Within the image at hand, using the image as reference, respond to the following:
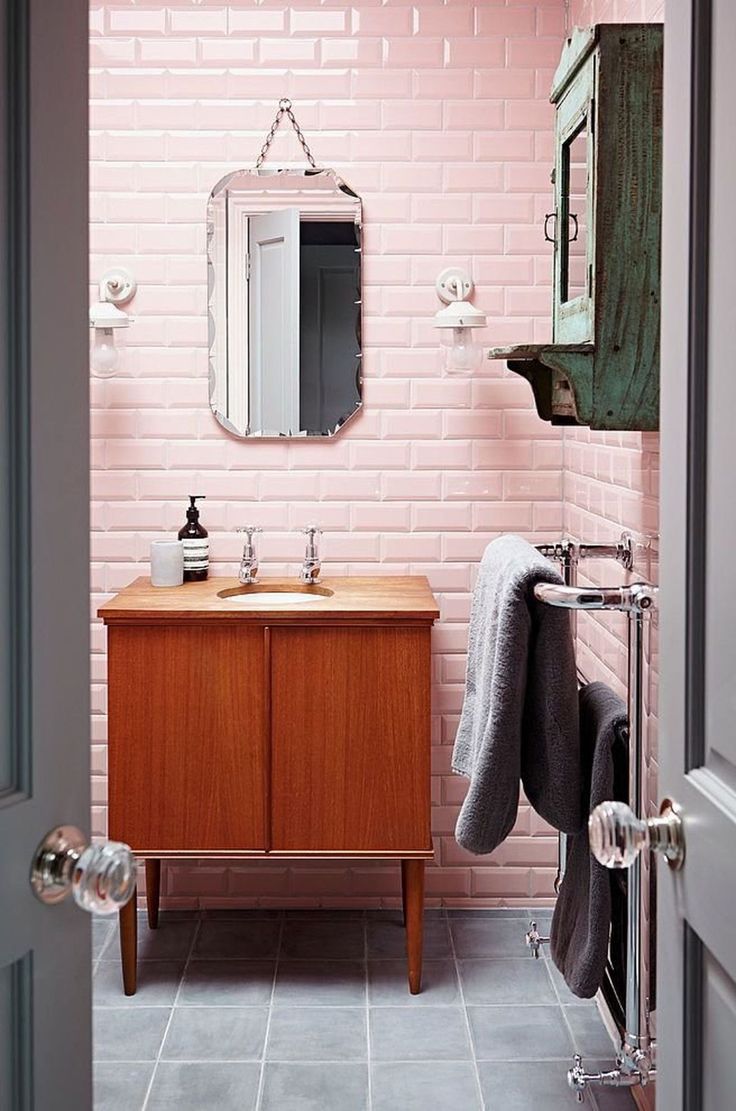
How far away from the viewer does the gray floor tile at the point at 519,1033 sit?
9.75ft

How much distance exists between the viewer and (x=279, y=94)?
147 inches

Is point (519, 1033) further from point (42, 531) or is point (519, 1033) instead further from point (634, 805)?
point (42, 531)

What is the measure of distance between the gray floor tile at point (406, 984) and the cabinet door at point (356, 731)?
357 mm

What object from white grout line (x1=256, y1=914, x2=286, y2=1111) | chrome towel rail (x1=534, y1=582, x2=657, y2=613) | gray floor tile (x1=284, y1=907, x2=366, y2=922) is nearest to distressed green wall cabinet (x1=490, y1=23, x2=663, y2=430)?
chrome towel rail (x1=534, y1=582, x2=657, y2=613)

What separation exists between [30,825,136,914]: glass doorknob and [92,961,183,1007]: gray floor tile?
217 cm

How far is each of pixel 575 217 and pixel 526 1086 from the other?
71.4 inches

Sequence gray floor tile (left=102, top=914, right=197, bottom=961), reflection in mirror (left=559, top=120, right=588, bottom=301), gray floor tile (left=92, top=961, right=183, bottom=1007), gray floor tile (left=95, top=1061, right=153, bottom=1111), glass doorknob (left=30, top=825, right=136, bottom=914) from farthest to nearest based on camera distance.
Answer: gray floor tile (left=102, top=914, right=197, bottom=961) → gray floor tile (left=92, top=961, right=183, bottom=1007) → gray floor tile (left=95, top=1061, right=153, bottom=1111) → reflection in mirror (left=559, top=120, right=588, bottom=301) → glass doorknob (left=30, top=825, right=136, bottom=914)

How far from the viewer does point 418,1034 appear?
10.1 feet

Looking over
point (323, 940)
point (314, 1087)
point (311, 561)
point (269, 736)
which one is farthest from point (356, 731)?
point (314, 1087)

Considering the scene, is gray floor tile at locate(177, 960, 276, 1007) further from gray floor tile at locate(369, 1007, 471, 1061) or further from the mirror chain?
the mirror chain

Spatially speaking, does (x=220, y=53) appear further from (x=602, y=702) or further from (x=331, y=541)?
(x=602, y=702)

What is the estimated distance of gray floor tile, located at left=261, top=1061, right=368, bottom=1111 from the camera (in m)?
2.75

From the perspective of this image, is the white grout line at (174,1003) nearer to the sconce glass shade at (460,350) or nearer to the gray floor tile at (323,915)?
the gray floor tile at (323,915)

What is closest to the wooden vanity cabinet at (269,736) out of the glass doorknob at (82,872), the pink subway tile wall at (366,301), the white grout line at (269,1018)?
the white grout line at (269,1018)
